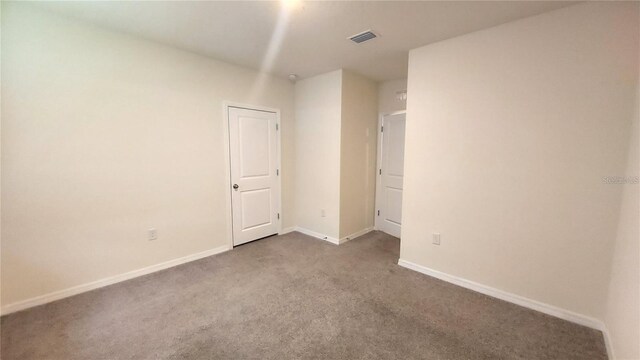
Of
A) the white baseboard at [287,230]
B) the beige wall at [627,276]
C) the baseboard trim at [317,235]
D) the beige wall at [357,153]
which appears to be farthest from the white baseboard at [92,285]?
the beige wall at [627,276]

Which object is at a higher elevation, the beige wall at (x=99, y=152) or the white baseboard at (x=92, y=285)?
the beige wall at (x=99, y=152)

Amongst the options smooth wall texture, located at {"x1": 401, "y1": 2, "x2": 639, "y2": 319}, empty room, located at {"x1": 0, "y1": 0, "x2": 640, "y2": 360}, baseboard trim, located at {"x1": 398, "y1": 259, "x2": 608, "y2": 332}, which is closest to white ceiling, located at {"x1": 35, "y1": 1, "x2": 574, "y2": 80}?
empty room, located at {"x1": 0, "y1": 0, "x2": 640, "y2": 360}

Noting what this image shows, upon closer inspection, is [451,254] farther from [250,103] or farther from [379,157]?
[250,103]

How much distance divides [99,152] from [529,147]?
12.7 feet

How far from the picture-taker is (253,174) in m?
3.64

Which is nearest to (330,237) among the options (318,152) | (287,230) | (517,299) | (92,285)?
(287,230)

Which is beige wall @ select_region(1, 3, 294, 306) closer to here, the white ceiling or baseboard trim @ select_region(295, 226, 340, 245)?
the white ceiling

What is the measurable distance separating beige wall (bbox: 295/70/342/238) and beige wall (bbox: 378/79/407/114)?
3.09ft

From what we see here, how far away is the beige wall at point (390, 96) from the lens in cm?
379

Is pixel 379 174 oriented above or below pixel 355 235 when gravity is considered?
above

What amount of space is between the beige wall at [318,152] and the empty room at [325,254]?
48cm

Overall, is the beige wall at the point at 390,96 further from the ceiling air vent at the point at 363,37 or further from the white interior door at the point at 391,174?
the ceiling air vent at the point at 363,37

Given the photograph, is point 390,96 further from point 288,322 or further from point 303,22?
point 288,322

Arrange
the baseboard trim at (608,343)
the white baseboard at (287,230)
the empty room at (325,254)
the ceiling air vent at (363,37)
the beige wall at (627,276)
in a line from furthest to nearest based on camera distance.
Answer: the white baseboard at (287,230) < the ceiling air vent at (363,37) < the empty room at (325,254) < the baseboard trim at (608,343) < the beige wall at (627,276)
